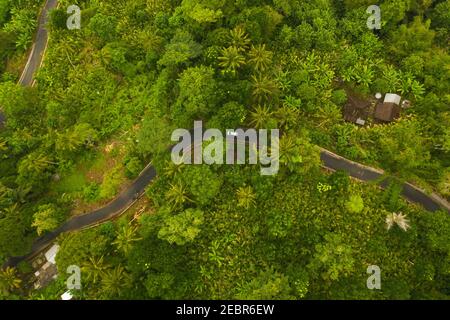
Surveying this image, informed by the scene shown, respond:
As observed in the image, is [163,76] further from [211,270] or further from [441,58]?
[441,58]

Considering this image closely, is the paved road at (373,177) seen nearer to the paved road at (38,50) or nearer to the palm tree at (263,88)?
the palm tree at (263,88)

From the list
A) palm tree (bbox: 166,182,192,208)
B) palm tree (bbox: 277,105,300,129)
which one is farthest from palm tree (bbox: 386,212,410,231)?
palm tree (bbox: 166,182,192,208)

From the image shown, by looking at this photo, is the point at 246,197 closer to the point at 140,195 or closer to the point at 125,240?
the point at 140,195

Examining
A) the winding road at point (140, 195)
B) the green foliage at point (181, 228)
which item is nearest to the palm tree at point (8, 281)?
the winding road at point (140, 195)

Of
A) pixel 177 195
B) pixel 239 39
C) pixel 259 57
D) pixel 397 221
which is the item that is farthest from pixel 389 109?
pixel 177 195

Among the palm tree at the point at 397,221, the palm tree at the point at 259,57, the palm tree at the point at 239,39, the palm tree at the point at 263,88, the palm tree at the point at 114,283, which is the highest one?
the palm tree at the point at 239,39

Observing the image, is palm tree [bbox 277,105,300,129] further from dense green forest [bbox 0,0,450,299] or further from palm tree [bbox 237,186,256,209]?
palm tree [bbox 237,186,256,209]
